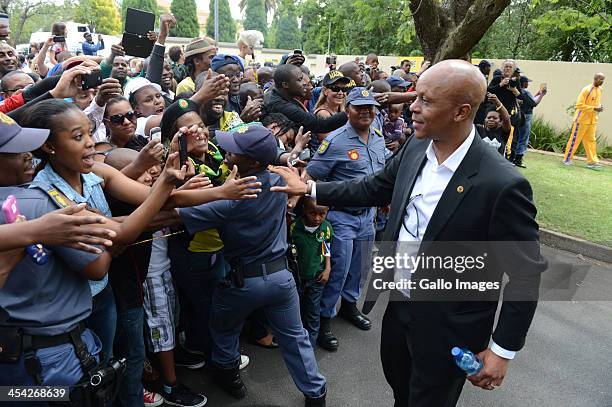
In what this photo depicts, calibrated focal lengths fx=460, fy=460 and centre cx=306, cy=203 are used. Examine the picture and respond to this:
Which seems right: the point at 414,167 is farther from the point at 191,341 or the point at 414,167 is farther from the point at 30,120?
the point at 191,341

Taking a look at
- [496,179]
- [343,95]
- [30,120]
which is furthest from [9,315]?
[343,95]

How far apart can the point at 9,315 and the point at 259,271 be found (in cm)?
136

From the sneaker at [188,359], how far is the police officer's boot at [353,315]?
1395mm

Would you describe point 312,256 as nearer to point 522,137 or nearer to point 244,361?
point 244,361

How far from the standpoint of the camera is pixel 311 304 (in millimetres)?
3576

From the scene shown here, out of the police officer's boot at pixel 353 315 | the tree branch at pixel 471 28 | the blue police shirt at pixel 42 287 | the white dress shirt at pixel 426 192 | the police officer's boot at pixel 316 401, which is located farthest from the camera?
the tree branch at pixel 471 28

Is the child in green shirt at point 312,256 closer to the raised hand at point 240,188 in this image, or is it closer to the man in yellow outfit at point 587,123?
the raised hand at point 240,188

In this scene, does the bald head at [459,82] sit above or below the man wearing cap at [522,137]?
above

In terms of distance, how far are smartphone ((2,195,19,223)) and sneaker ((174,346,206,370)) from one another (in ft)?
7.21

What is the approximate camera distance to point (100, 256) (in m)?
1.81

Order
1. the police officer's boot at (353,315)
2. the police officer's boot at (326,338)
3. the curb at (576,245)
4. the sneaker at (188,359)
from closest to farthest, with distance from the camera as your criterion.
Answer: the sneaker at (188,359) → the police officer's boot at (326,338) → the police officer's boot at (353,315) → the curb at (576,245)

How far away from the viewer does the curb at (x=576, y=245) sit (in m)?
5.88

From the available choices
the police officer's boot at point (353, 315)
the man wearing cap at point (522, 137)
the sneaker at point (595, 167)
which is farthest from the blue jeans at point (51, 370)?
the sneaker at point (595, 167)

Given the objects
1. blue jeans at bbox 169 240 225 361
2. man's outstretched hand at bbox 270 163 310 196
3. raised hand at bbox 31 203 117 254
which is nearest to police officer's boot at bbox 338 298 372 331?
blue jeans at bbox 169 240 225 361
